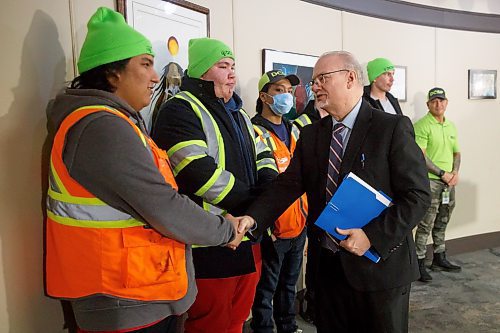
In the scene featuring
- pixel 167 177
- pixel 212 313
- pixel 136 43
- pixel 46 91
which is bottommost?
pixel 212 313

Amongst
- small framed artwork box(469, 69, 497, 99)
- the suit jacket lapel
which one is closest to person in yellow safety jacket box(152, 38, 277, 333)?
the suit jacket lapel

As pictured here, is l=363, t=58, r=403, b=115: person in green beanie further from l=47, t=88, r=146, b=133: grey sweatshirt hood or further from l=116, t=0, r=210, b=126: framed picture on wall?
l=47, t=88, r=146, b=133: grey sweatshirt hood

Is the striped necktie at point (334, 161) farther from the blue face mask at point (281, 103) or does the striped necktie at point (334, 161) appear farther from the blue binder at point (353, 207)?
the blue face mask at point (281, 103)

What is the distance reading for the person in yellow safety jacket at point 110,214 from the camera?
4.03ft

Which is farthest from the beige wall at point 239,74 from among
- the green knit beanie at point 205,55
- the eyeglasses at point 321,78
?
the eyeglasses at point 321,78

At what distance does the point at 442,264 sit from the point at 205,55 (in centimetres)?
343

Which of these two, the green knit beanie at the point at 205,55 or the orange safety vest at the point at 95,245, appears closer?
the orange safety vest at the point at 95,245

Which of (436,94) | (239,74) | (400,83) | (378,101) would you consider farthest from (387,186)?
(400,83)

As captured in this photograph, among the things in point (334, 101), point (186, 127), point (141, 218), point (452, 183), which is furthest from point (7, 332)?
point (452, 183)

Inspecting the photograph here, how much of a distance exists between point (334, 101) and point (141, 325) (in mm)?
1044

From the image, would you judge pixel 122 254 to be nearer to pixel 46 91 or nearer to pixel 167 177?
pixel 167 177

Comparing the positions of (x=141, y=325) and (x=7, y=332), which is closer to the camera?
(x=141, y=325)

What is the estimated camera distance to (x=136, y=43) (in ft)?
4.79

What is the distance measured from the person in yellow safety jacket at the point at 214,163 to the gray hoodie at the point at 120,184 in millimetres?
388
